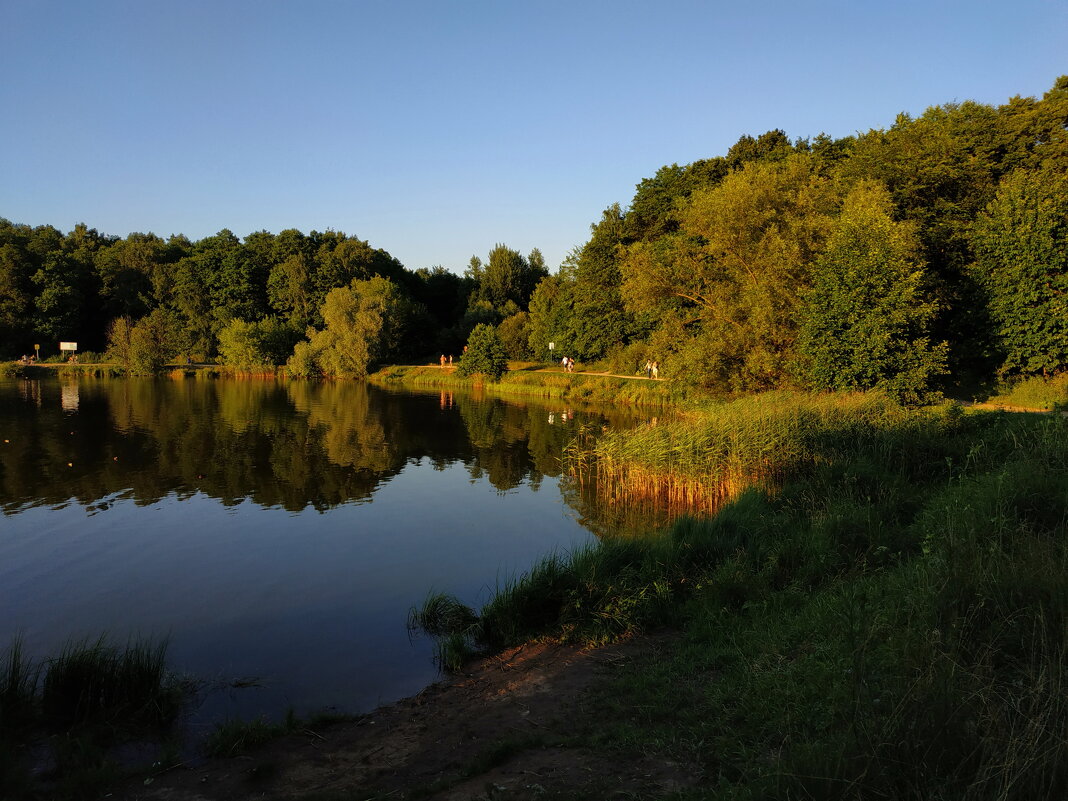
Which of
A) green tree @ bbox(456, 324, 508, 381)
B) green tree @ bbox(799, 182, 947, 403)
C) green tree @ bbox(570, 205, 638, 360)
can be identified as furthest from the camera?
green tree @ bbox(456, 324, 508, 381)

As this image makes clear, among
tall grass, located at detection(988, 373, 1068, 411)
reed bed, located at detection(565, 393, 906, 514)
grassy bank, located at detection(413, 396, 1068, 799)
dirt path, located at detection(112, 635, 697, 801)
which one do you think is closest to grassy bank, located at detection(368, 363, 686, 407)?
tall grass, located at detection(988, 373, 1068, 411)

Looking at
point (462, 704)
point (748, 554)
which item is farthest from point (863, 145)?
point (462, 704)

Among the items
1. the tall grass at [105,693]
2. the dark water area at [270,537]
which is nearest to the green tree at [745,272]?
the dark water area at [270,537]

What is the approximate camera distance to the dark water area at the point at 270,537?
350 inches

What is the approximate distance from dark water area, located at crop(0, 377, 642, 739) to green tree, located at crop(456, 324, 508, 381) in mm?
25790

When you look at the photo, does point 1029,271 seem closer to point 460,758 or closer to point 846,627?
point 846,627

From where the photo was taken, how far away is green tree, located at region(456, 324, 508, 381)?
5828 cm

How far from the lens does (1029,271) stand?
24.7 meters

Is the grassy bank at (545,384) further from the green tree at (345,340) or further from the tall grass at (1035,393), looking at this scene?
the tall grass at (1035,393)

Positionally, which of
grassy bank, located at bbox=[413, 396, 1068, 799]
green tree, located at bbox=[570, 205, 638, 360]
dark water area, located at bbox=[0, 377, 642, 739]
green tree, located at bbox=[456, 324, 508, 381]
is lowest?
dark water area, located at bbox=[0, 377, 642, 739]

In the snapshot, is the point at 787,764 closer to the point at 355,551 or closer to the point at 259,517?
the point at 355,551

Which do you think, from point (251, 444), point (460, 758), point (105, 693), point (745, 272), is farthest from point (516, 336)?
point (460, 758)

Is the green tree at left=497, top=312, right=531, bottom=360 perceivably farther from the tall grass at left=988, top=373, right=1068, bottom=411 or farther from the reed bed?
the reed bed

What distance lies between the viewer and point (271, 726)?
655cm
